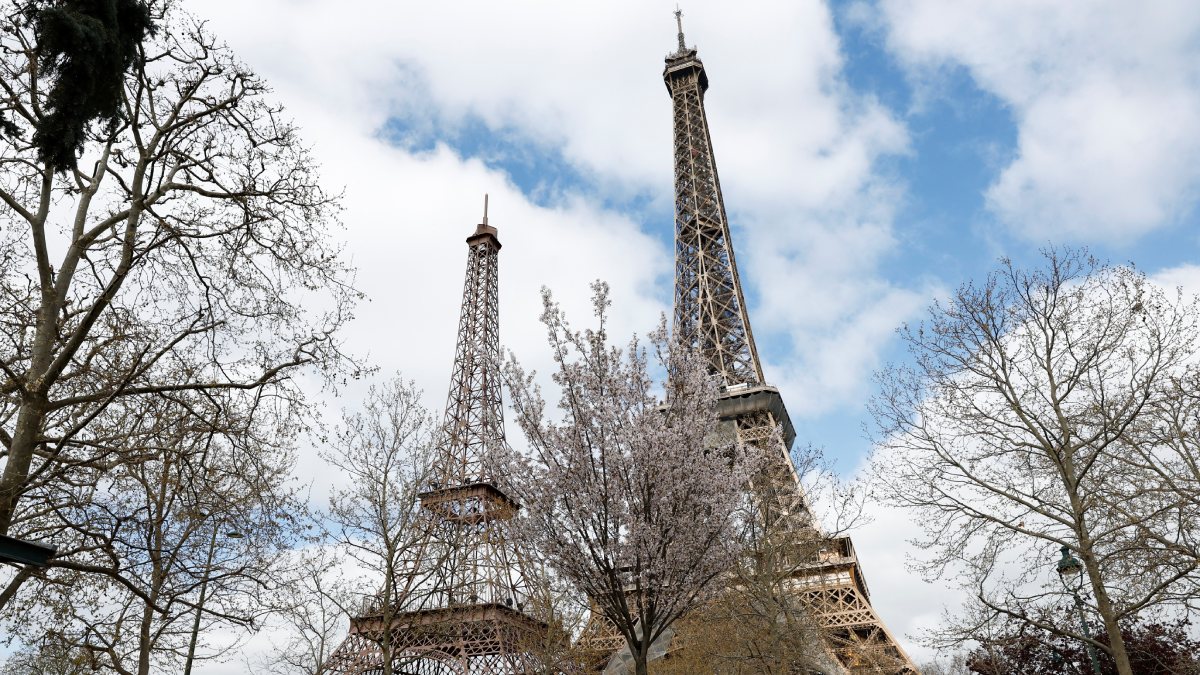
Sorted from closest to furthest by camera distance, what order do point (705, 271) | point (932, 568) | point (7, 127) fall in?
point (7, 127)
point (932, 568)
point (705, 271)

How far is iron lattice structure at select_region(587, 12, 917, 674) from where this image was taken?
3666cm

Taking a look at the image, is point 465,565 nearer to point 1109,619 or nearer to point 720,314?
point 1109,619

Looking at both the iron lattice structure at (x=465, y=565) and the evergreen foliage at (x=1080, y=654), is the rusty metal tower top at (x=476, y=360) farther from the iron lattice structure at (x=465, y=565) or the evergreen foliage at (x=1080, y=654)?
the evergreen foliage at (x=1080, y=654)

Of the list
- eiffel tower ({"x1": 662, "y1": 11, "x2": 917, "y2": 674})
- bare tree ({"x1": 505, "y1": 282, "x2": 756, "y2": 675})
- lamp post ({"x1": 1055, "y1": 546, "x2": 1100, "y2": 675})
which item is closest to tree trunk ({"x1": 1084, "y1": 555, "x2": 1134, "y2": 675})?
lamp post ({"x1": 1055, "y1": 546, "x2": 1100, "y2": 675})

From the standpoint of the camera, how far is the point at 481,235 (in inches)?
2242

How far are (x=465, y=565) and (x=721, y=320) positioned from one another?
1380 inches

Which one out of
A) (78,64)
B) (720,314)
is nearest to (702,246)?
(720,314)

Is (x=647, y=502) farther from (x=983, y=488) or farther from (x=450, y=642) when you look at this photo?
(x=450, y=642)

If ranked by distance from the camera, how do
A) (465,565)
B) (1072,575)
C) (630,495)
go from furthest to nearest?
(465,565), (1072,575), (630,495)

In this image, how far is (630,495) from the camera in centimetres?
1179

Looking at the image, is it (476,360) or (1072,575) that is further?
(476,360)

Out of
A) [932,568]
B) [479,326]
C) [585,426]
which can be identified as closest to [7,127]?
[585,426]

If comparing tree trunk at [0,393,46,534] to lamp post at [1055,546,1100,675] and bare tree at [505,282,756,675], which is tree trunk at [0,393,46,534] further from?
lamp post at [1055,546,1100,675]

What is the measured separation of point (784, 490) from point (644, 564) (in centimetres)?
1299
